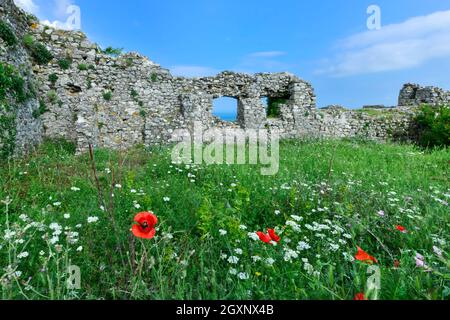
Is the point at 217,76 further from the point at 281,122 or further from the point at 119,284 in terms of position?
the point at 119,284

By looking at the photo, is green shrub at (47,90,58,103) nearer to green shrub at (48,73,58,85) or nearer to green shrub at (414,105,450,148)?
green shrub at (48,73,58,85)

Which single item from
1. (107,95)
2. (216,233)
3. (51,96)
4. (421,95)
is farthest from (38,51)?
(421,95)

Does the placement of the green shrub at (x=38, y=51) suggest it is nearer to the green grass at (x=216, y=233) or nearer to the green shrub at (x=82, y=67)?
the green shrub at (x=82, y=67)

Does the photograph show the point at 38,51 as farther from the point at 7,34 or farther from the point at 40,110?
the point at 40,110

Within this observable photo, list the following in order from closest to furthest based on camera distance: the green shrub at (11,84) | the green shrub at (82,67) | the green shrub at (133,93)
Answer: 1. the green shrub at (11,84)
2. the green shrub at (82,67)
3. the green shrub at (133,93)

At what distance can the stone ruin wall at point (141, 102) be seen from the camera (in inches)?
400

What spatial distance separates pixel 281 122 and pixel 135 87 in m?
6.91

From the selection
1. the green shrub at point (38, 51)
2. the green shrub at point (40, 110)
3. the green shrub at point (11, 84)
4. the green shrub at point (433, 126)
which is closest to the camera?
the green shrub at point (11, 84)

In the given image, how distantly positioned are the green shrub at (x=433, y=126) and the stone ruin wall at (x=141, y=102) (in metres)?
0.64

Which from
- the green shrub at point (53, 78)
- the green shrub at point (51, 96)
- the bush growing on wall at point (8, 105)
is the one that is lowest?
the bush growing on wall at point (8, 105)

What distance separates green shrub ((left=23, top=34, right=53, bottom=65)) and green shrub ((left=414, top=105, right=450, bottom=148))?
16.0m

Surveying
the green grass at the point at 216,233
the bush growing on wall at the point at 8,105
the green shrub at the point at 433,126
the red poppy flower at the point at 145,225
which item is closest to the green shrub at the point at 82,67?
the bush growing on wall at the point at 8,105

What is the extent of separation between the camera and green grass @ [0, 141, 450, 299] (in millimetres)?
2103

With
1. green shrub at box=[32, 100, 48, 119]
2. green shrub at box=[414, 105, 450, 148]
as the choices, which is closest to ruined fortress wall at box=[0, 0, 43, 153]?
green shrub at box=[32, 100, 48, 119]
